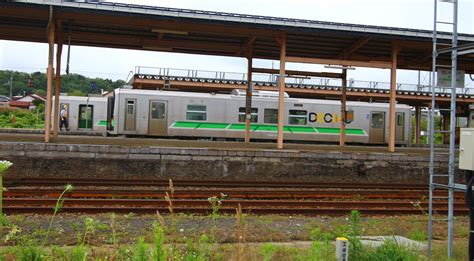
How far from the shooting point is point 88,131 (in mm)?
29609

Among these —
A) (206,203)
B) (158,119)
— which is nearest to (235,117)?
(158,119)

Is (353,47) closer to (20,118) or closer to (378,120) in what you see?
(378,120)

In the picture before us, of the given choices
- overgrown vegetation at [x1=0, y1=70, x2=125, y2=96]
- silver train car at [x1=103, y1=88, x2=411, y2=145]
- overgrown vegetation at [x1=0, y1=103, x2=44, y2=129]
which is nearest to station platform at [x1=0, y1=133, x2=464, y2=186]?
silver train car at [x1=103, y1=88, x2=411, y2=145]

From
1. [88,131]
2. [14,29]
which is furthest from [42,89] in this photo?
[14,29]

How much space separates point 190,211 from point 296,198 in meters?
3.14

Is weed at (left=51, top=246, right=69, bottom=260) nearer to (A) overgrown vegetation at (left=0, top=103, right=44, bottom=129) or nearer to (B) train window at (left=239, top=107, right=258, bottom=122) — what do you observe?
(B) train window at (left=239, top=107, right=258, bottom=122)

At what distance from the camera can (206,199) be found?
34.0ft

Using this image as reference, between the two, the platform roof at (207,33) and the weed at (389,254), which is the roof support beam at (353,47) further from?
the weed at (389,254)

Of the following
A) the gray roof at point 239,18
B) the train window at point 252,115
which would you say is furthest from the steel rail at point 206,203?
the train window at point 252,115

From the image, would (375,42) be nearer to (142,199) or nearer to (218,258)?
(142,199)

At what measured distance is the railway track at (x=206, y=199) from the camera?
912 cm

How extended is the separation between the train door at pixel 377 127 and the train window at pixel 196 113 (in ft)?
31.9

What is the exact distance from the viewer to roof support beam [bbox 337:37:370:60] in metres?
16.0

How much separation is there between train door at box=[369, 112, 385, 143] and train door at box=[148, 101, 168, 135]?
464 inches
